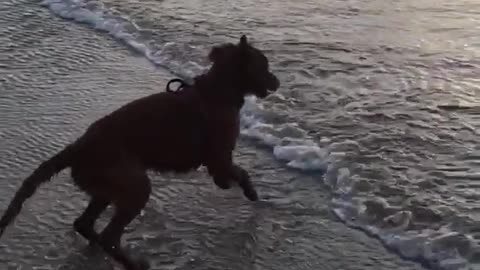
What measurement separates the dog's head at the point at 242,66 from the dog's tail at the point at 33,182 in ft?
4.05

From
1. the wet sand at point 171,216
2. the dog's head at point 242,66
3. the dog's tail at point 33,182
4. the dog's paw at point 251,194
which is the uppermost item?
the dog's head at point 242,66

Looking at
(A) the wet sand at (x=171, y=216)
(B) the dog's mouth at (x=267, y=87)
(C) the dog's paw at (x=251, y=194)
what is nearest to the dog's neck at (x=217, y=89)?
(B) the dog's mouth at (x=267, y=87)

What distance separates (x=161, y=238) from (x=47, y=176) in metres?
0.89

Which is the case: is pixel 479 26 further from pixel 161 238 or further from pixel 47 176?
pixel 47 176

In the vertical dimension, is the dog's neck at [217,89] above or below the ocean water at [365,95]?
above

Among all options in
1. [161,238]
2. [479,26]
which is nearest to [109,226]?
[161,238]

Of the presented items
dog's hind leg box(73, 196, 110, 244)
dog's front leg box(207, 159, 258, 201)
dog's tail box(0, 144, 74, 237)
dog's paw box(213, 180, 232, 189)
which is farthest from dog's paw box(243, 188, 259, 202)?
dog's tail box(0, 144, 74, 237)

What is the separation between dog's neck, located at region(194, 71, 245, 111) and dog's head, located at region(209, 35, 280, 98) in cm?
4

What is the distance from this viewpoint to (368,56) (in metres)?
8.46

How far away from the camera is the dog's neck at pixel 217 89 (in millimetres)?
5531

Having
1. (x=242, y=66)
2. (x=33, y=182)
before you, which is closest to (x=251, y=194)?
(x=242, y=66)

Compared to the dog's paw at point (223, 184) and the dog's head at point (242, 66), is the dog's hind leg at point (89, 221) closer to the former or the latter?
the dog's paw at point (223, 184)

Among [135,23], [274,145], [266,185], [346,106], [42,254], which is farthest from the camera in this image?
[135,23]

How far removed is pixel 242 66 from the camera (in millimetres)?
5680
